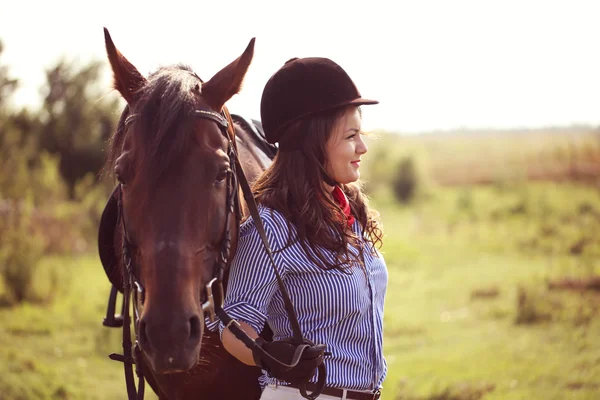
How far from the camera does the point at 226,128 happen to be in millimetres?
2229

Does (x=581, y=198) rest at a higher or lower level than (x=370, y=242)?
lower

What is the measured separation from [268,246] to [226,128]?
421 millimetres

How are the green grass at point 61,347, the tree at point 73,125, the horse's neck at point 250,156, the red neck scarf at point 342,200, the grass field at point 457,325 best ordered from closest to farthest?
the red neck scarf at point 342,200 → the horse's neck at point 250,156 → the green grass at point 61,347 → the grass field at point 457,325 → the tree at point 73,125

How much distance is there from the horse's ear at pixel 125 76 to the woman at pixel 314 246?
47cm

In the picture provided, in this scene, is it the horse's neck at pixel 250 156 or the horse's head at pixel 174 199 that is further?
the horse's neck at pixel 250 156

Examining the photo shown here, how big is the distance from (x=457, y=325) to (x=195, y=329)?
23.5 ft

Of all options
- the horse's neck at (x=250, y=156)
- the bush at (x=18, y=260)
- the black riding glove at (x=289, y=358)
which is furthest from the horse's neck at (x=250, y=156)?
the bush at (x=18, y=260)

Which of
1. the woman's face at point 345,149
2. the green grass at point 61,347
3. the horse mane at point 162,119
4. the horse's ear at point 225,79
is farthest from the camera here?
the green grass at point 61,347

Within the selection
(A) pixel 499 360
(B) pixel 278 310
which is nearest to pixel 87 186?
(A) pixel 499 360

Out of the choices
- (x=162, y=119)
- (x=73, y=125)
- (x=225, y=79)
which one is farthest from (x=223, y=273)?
(x=73, y=125)

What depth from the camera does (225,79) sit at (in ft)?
7.26

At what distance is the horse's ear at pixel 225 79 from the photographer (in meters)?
2.20

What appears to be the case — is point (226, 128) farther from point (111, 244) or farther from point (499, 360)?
point (499, 360)

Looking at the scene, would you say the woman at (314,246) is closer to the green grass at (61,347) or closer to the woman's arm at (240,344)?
the woman's arm at (240,344)
